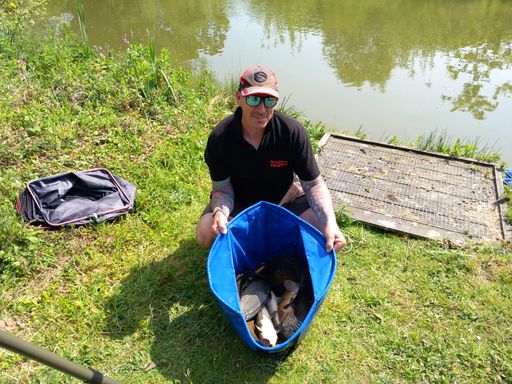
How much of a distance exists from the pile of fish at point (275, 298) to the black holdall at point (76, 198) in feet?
3.88

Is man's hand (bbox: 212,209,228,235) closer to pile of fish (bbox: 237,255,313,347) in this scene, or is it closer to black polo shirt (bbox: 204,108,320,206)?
black polo shirt (bbox: 204,108,320,206)

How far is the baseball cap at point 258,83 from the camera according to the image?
6.49 feet

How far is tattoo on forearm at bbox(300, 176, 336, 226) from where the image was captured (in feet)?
7.52

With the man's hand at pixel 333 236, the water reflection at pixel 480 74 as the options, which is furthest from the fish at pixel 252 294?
the water reflection at pixel 480 74

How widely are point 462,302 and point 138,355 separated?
1.94 meters

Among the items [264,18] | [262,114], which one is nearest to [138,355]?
[262,114]

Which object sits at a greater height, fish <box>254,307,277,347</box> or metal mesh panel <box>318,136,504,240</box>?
fish <box>254,307,277,347</box>

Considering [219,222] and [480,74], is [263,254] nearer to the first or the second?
[219,222]

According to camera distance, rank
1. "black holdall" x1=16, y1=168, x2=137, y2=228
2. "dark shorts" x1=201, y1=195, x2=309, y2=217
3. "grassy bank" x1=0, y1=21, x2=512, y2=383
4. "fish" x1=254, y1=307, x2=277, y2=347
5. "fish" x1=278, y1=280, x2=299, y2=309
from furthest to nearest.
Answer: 1. "black holdall" x1=16, y1=168, x2=137, y2=228
2. "dark shorts" x1=201, y1=195, x2=309, y2=217
3. "fish" x1=278, y1=280, x2=299, y2=309
4. "grassy bank" x1=0, y1=21, x2=512, y2=383
5. "fish" x1=254, y1=307, x2=277, y2=347

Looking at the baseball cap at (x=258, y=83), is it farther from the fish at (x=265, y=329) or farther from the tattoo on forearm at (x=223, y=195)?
the fish at (x=265, y=329)

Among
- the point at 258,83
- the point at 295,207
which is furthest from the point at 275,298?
the point at 258,83

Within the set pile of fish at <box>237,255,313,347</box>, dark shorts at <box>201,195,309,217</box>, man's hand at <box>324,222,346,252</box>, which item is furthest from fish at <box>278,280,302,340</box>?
dark shorts at <box>201,195,309,217</box>

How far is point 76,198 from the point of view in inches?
114

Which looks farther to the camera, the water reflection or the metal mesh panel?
the water reflection
